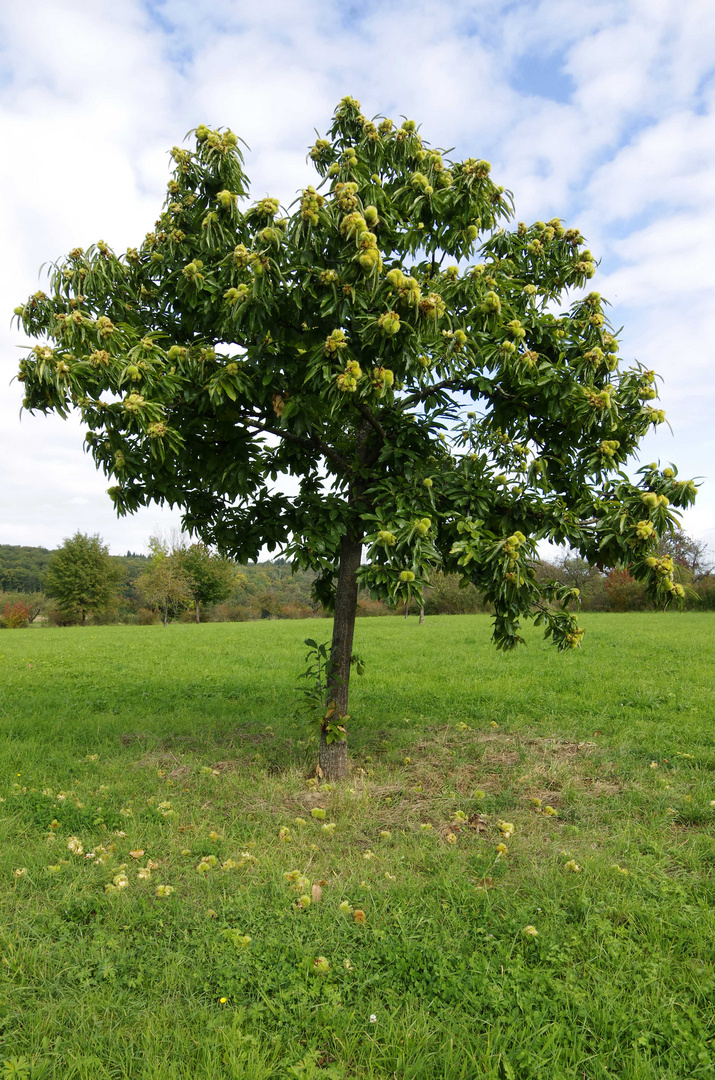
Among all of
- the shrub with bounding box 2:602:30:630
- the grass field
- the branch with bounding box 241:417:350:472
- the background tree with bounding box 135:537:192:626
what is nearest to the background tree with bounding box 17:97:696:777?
the branch with bounding box 241:417:350:472

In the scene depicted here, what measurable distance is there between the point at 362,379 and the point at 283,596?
59.6 metres

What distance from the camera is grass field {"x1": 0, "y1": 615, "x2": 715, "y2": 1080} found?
8.19 feet

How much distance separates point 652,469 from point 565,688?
582cm

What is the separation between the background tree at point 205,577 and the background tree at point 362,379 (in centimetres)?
3715

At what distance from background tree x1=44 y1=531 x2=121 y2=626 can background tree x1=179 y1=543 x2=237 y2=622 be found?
8.73 metres

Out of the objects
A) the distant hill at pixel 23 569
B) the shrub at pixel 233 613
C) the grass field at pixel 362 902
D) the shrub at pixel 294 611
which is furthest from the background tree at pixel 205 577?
the grass field at pixel 362 902

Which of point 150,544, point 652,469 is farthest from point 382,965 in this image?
point 150,544

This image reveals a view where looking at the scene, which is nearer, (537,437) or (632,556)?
(632,556)

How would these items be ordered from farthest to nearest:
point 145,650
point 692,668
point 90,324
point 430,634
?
point 430,634 < point 145,650 < point 692,668 < point 90,324

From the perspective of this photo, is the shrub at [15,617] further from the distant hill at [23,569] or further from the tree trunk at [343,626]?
the tree trunk at [343,626]

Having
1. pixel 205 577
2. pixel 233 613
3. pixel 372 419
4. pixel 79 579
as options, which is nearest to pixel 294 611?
pixel 233 613

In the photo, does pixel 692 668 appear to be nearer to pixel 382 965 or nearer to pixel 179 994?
pixel 382 965

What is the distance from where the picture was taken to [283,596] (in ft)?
206

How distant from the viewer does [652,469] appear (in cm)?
473
